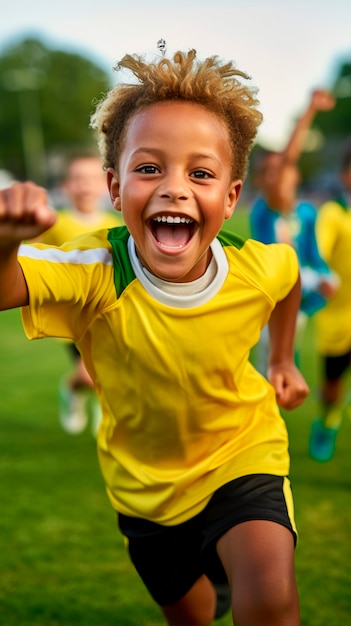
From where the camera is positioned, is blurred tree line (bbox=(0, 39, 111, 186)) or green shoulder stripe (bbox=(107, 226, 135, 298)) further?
blurred tree line (bbox=(0, 39, 111, 186))

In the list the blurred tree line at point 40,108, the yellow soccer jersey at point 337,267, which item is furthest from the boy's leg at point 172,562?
the blurred tree line at point 40,108

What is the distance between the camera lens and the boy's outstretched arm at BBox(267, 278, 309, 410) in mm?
2930

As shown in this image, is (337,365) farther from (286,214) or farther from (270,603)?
(270,603)

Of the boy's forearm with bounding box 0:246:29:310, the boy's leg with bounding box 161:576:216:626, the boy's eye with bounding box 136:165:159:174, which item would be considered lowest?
the boy's leg with bounding box 161:576:216:626

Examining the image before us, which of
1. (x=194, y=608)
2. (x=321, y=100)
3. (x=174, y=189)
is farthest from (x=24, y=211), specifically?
(x=321, y=100)

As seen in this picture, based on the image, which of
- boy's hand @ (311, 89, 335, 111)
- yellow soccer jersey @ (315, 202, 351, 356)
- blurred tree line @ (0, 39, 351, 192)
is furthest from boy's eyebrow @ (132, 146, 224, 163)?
blurred tree line @ (0, 39, 351, 192)

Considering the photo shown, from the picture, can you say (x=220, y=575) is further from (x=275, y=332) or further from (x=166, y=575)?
(x=275, y=332)

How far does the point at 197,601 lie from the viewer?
9.53ft

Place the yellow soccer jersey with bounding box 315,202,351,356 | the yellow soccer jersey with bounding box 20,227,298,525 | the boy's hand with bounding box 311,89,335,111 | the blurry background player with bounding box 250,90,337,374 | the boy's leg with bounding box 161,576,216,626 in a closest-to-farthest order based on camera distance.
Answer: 1. the yellow soccer jersey with bounding box 20,227,298,525
2. the boy's leg with bounding box 161,576,216,626
3. the boy's hand with bounding box 311,89,335,111
4. the blurry background player with bounding box 250,90,337,374
5. the yellow soccer jersey with bounding box 315,202,351,356

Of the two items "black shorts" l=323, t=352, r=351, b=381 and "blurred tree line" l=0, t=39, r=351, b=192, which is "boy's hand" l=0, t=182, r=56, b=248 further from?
"blurred tree line" l=0, t=39, r=351, b=192

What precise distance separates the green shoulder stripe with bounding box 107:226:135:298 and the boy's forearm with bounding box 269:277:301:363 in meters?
0.68

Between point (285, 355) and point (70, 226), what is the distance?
372 centimetres

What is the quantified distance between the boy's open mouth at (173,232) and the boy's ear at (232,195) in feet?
0.69

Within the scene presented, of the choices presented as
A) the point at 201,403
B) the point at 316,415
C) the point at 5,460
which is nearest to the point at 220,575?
the point at 201,403
